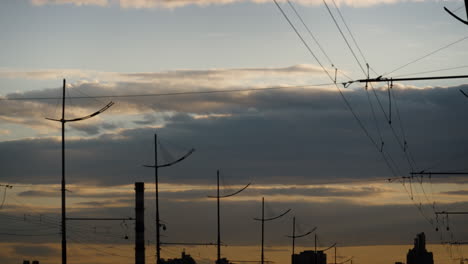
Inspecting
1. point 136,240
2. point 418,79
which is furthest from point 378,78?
point 136,240

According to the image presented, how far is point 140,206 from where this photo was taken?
128 m

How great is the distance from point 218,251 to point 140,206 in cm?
1540

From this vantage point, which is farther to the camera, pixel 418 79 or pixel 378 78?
pixel 378 78

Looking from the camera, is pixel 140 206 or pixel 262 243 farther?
pixel 262 243

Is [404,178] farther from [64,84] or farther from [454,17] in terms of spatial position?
[454,17]

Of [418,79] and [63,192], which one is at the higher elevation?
[418,79]

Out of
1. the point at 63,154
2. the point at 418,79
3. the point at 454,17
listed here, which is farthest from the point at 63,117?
the point at 454,17

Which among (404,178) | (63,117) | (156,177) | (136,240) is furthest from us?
(136,240)

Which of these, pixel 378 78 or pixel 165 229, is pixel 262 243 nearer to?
pixel 165 229

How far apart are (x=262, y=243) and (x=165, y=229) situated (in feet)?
139

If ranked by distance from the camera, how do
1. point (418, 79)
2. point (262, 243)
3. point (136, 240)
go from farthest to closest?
point (262, 243) → point (136, 240) → point (418, 79)

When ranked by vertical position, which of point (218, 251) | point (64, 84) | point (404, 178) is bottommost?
point (218, 251)

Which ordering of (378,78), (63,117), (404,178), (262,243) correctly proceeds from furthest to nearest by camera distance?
1. (262,243)
2. (404,178)
3. (63,117)
4. (378,78)

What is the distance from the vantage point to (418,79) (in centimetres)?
4422
